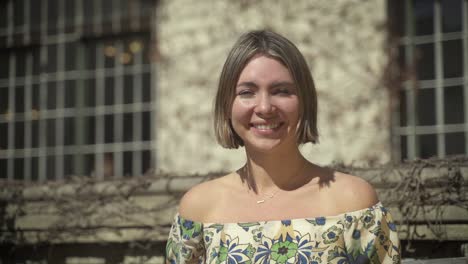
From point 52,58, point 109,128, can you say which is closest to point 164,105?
point 109,128

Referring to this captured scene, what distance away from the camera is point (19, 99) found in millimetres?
6773

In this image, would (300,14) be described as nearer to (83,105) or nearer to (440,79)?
(440,79)

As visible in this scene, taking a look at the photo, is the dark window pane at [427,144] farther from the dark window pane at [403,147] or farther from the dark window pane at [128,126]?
the dark window pane at [128,126]

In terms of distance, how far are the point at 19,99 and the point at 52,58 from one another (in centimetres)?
59

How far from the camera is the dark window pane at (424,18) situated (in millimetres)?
5305

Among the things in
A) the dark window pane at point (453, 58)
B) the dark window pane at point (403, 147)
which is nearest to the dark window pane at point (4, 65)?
the dark window pane at point (403, 147)

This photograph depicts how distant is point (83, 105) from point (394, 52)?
124 inches

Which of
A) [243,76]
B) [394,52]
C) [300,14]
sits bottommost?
[243,76]

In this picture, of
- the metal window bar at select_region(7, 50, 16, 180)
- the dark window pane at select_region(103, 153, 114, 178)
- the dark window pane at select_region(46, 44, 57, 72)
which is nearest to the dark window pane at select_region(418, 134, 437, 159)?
the dark window pane at select_region(103, 153, 114, 178)

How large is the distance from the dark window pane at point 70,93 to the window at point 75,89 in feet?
0.03

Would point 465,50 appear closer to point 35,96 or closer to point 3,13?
point 35,96

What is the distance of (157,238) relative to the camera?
2410 millimetres

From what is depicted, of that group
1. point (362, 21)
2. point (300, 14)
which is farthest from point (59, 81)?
point (362, 21)

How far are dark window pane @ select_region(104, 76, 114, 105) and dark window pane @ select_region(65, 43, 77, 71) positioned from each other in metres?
0.44
